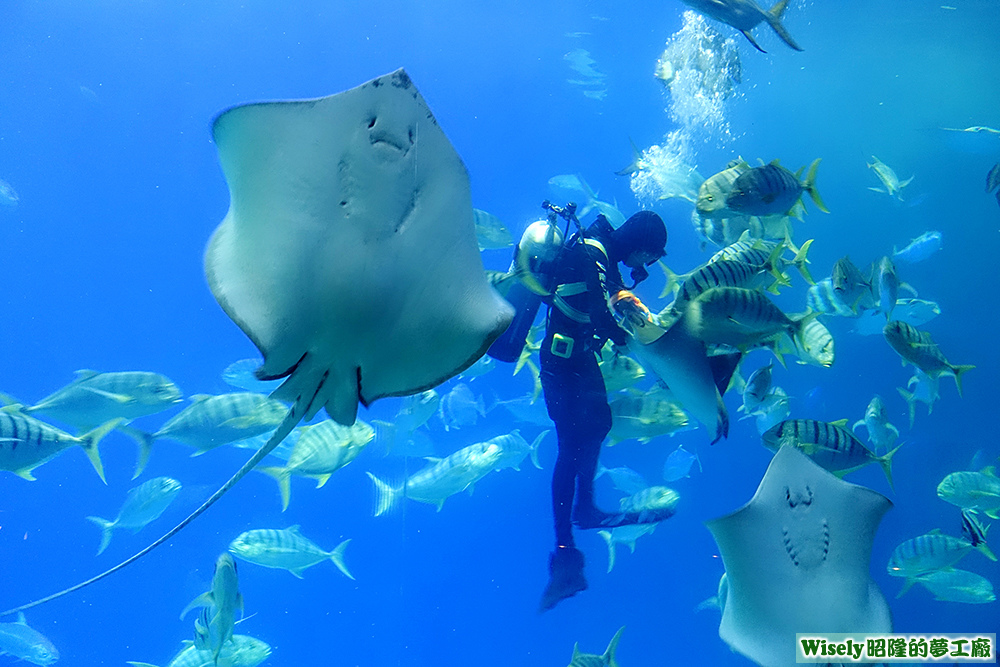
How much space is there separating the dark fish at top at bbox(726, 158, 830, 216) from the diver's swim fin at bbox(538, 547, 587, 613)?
3.27 meters

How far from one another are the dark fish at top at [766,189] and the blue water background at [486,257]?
29.8ft

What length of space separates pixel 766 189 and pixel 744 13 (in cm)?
158

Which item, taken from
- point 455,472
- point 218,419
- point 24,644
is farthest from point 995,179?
point 24,644

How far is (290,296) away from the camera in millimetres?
1536

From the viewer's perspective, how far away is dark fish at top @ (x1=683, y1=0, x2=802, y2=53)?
3.54 meters

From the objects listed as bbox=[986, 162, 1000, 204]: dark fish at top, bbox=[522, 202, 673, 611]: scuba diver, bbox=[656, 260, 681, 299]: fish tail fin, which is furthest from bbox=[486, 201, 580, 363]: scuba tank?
bbox=[986, 162, 1000, 204]: dark fish at top

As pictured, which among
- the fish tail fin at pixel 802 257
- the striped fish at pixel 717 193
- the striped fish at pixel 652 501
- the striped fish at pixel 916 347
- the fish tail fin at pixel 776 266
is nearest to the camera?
the fish tail fin at pixel 776 266

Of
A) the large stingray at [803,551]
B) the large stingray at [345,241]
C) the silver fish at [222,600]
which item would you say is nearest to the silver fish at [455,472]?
the silver fish at [222,600]

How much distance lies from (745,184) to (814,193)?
0.46m

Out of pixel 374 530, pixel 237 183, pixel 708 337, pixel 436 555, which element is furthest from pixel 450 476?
pixel 374 530

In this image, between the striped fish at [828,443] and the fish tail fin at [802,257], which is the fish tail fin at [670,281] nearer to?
the fish tail fin at [802,257]

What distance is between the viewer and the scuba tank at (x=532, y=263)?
374 cm

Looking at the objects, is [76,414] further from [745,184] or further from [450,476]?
[745,184]

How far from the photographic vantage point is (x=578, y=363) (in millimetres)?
4141
